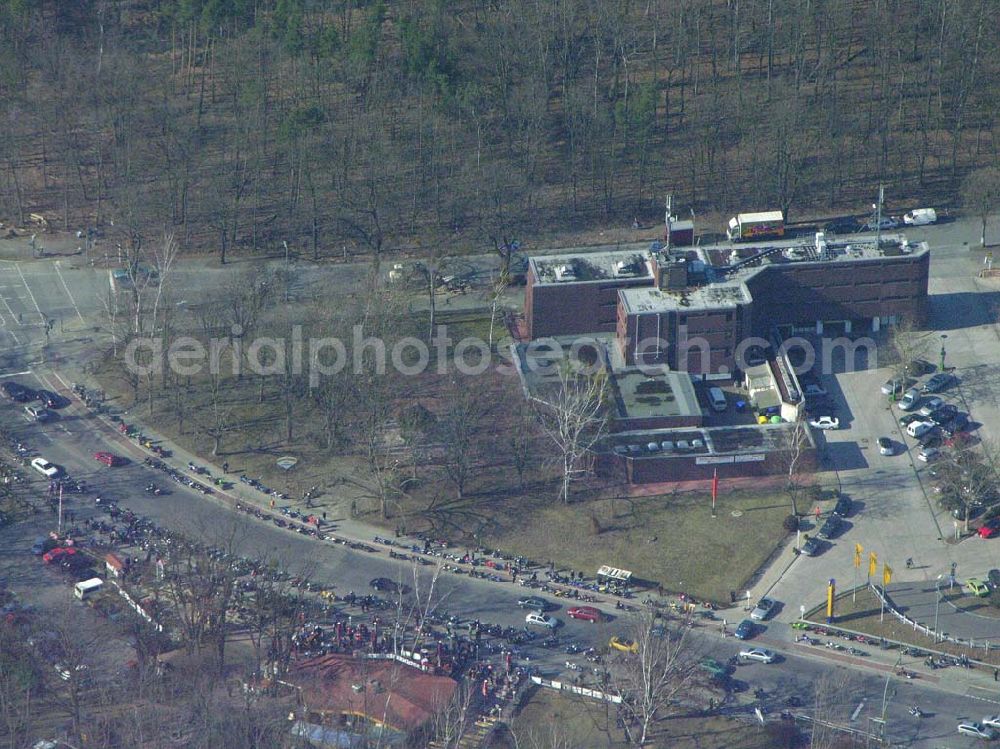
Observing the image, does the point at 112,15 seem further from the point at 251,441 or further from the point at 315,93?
the point at 251,441

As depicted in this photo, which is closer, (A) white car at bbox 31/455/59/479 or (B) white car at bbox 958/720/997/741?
(B) white car at bbox 958/720/997/741

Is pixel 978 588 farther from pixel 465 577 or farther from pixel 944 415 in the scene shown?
pixel 465 577

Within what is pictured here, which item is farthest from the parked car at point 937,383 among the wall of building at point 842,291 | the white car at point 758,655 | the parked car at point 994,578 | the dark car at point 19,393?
the dark car at point 19,393

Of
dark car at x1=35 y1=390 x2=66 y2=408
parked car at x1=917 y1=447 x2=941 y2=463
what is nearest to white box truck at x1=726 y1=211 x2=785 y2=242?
parked car at x1=917 y1=447 x2=941 y2=463

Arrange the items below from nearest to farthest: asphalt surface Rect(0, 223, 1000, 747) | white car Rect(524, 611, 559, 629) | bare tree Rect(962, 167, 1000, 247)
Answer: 1. asphalt surface Rect(0, 223, 1000, 747)
2. white car Rect(524, 611, 559, 629)
3. bare tree Rect(962, 167, 1000, 247)

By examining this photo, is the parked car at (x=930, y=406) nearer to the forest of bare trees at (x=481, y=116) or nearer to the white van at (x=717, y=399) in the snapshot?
the white van at (x=717, y=399)

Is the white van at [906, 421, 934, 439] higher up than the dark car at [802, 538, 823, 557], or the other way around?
the white van at [906, 421, 934, 439]

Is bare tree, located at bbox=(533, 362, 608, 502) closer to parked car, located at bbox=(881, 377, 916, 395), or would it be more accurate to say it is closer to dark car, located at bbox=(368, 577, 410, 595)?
dark car, located at bbox=(368, 577, 410, 595)
